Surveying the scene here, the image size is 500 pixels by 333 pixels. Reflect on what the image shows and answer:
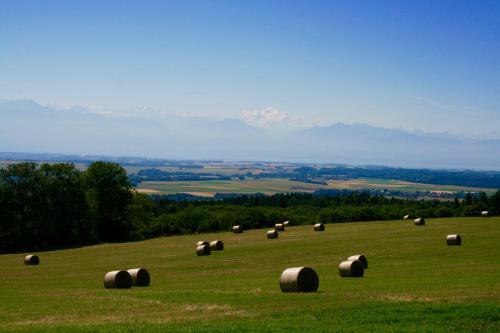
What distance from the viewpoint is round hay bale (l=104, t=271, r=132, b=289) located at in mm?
27438

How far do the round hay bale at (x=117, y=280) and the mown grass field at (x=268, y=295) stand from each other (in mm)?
802

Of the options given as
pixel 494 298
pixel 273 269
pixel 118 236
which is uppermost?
pixel 494 298

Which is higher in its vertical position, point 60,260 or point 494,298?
point 494,298

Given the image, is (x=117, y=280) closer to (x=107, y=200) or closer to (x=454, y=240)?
(x=454, y=240)

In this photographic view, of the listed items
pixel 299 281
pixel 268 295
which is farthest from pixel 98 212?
pixel 268 295

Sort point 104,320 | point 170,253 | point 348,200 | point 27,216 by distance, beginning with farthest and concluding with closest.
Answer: point 348,200 → point 27,216 → point 170,253 → point 104,320

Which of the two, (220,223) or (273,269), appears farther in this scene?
(220,223)

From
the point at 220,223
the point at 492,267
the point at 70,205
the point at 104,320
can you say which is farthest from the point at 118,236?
the point at 104,320

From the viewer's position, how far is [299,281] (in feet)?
71.4

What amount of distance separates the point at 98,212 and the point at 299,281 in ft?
211

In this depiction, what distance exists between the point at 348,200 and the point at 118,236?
5142 centimetres

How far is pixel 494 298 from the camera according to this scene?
1814 cm

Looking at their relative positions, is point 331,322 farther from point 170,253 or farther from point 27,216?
point 27,216

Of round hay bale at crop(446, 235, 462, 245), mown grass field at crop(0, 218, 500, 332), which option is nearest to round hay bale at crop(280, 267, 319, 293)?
mown grass field at crop(0, 218, 500, 332)
